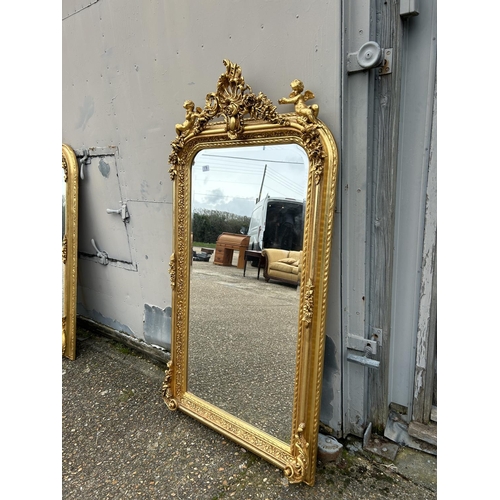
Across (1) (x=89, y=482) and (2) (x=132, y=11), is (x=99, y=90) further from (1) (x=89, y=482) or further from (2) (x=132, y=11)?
(1) (x=89, y=482)

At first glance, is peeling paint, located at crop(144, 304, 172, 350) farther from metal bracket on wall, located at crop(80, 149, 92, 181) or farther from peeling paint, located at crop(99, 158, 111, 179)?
metal bracket on wall, located at crop(80, 149, 92, 181)

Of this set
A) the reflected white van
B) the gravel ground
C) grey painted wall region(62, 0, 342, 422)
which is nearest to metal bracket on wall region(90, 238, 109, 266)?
grey painted wall region(62, 0, 342, 422)

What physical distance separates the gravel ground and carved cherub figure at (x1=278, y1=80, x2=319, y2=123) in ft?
5.39

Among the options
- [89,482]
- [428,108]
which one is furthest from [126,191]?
[428,108]

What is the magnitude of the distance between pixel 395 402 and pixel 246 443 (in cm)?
82

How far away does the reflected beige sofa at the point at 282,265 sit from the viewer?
1565 mm

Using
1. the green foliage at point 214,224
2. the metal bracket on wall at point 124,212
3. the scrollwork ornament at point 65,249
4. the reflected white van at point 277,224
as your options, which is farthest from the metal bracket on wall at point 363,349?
the scrollwork ornament at point 65,249

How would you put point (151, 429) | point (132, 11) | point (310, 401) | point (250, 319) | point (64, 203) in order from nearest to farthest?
point (310, 401), point (250, 319), point (151, 429), point (132, 11), point (64, 203)

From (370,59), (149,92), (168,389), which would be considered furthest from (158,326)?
(370,59)

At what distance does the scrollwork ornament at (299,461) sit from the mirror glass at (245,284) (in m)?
0.09

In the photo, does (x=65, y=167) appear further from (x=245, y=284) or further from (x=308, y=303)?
(x=308, y=303)

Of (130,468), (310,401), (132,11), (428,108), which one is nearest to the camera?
(428,108)

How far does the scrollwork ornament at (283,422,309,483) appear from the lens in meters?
1.53

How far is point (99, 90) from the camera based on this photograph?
2473mm
